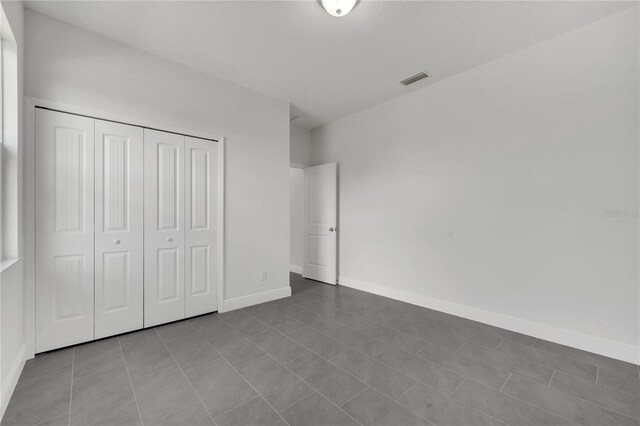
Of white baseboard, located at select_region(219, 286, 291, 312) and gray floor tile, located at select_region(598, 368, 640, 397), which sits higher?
white baseboard, located at select_region(219, 286, 291, 312)

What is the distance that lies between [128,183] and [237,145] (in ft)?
4.28

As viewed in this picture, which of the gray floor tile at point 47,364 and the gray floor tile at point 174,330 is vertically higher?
the gray floor tile at point 47,364

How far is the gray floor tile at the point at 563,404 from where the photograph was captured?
5.28 feet

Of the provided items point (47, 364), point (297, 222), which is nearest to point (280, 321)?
point (47, 364)

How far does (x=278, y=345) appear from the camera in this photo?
249 cm

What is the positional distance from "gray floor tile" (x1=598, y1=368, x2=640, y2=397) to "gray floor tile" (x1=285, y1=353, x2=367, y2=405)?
5.98ft

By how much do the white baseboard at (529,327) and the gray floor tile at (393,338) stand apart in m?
0.96

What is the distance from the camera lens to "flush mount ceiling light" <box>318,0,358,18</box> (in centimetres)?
209

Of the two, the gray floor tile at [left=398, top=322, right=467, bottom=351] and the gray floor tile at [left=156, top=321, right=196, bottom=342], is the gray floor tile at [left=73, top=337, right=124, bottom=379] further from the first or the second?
the gray floor tile at [left=398, top=322, right=467, bottom=351]

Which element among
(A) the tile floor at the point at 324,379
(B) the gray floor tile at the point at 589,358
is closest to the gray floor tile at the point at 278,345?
(A) the tile floor at the point at 324,379

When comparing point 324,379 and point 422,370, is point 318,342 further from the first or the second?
point 422,370

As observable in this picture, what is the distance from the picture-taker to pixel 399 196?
391 cm

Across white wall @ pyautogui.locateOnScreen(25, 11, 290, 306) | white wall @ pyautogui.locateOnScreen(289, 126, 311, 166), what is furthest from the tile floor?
white wall @ pyautogui.locateOnScreen(289, 126, 311, 166)

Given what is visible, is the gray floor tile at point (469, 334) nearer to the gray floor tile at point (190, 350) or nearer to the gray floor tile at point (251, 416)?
the gray floor tile at point (251, 416)
